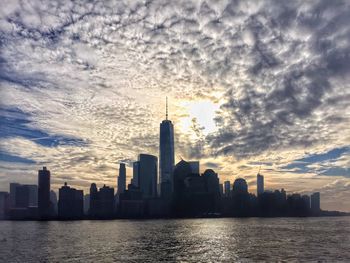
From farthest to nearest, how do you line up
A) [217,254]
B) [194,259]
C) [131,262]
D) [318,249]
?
[318,249], [217,254], [194,259], [131,262]

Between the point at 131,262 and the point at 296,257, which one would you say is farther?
the point at 296,257

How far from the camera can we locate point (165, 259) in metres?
116

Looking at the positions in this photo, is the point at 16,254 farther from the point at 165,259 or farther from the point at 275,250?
the point at 275,250

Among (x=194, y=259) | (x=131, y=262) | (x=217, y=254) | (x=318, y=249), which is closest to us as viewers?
(x=131, y=262)

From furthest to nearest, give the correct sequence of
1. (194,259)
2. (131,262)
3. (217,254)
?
(217,254)
(194,259)
(131,262)

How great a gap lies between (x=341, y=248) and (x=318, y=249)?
9979 millimetres

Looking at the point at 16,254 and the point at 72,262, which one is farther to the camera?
the point at 16,254

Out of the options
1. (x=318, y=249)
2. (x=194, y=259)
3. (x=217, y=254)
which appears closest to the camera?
(x=194, y=259)

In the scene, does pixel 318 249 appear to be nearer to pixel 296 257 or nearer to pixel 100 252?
pixel 296 257

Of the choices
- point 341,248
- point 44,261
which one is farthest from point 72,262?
point 341,248

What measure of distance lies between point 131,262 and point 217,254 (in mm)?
31675

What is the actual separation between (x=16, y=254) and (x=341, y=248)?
110168 mm

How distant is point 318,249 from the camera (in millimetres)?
136125

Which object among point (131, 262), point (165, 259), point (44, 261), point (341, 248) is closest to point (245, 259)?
point (165, 259)
